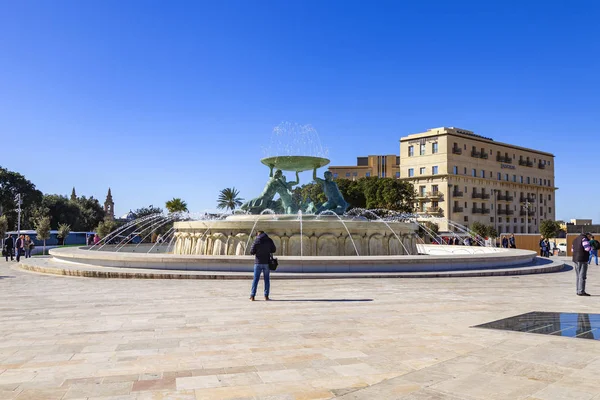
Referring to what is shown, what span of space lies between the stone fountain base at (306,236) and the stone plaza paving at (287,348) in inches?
235

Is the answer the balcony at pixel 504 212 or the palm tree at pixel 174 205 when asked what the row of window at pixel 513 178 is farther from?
the palm tree at pixel 174 205

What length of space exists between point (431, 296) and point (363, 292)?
1.37 m

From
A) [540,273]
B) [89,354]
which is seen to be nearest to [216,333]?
[89,354]

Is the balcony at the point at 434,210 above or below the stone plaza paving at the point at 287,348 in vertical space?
above

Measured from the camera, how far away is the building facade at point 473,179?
2426 inches

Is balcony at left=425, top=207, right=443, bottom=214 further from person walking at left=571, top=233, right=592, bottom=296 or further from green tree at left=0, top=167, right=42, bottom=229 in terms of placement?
person walking at left=571, top=233, right=592, bottom=296

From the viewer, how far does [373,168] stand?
87688 mm

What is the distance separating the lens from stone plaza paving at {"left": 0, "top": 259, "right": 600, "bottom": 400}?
4.28 meters

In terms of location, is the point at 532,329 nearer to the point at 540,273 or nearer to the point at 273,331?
the point at 273,331

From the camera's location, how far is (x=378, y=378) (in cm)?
462

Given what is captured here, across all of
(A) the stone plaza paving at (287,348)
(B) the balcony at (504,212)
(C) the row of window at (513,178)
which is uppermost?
(C) the row of window at (513,178)

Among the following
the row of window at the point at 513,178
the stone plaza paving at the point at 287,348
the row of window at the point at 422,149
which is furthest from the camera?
the row of window at the point at 513,178

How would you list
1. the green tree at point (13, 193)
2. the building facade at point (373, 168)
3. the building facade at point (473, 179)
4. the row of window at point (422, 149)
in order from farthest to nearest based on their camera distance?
the building facade at point (373, 168) → the row of window at point (422, 149) → the building facade at point (473, 179) → the green tree at point (13, 193)

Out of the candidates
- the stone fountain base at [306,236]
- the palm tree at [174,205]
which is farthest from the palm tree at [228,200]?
the stone fountain base at [306,236]
